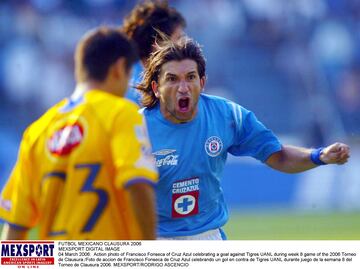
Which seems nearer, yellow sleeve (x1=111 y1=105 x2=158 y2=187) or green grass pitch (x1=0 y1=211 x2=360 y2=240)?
yellow sleeve (x1=111 y1=105 x2=158 y2=187)

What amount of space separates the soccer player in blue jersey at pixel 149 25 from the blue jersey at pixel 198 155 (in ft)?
4.49

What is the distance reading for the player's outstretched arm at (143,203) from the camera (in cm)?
432

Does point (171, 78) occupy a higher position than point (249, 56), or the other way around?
point (249, 56)

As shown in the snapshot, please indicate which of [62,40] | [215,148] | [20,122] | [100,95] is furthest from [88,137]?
[62,40]

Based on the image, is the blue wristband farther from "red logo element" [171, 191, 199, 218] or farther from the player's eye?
the player's eye

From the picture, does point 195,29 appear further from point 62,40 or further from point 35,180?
point 35,180

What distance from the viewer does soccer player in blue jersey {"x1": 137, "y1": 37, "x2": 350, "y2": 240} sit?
19.6 ft

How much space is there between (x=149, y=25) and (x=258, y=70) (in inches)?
389

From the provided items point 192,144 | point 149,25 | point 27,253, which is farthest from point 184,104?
point 149,25

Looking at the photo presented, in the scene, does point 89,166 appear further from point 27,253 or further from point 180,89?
point 180,89

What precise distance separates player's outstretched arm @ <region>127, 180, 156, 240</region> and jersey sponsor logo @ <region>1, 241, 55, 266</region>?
Result: 0.86 meters

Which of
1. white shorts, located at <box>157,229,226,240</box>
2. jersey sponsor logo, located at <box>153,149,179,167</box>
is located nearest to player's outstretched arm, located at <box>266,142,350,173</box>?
white shorts, located at <box>157,229,226,240</box>

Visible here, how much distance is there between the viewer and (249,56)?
17469mm

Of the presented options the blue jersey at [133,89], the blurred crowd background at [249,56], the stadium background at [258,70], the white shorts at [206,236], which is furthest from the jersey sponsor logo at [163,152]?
the blurred crowd background at [249,56]
